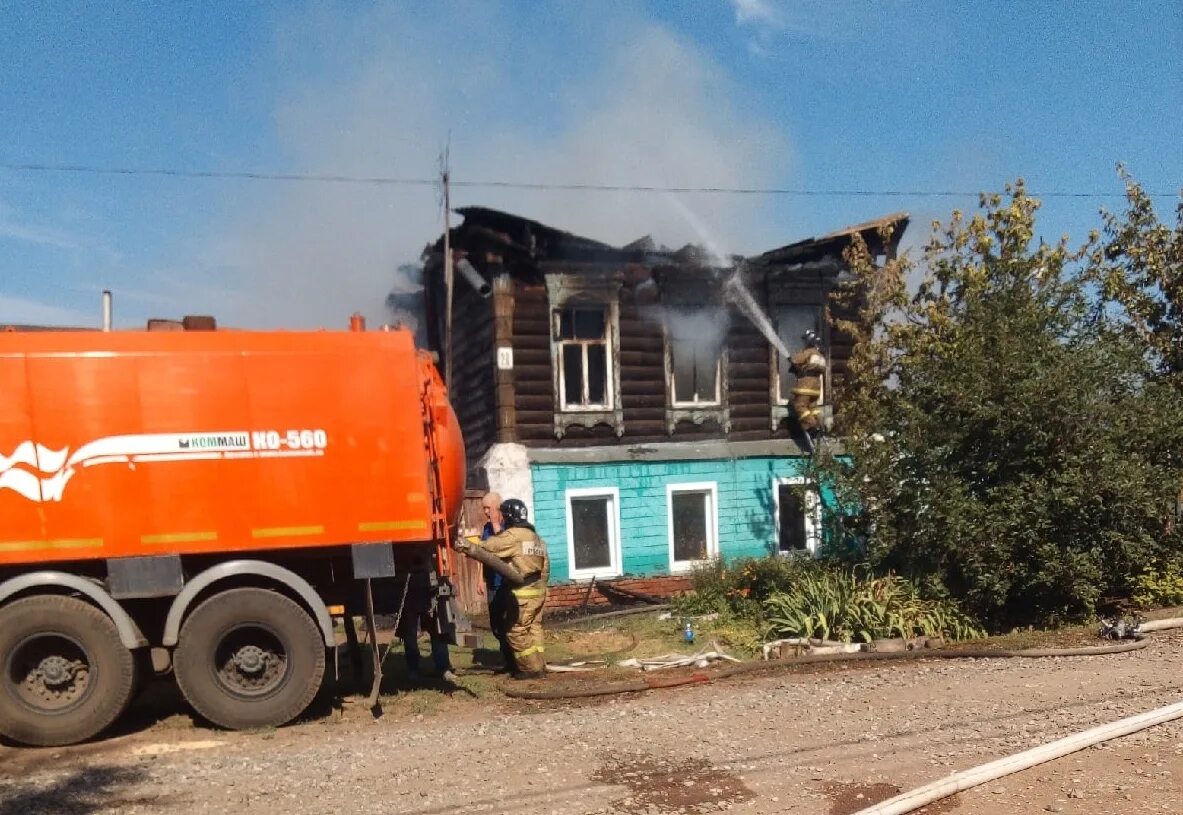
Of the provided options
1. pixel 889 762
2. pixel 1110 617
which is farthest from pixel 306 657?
pixel 1110 617

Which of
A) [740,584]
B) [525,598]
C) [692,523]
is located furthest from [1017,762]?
[692,523]

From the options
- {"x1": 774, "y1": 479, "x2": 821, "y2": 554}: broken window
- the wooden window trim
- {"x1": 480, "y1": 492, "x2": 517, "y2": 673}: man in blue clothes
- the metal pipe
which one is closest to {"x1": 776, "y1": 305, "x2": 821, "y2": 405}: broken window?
{"x1": 774, "y1": 479, "x2": 821, "y2": 554}: broken window

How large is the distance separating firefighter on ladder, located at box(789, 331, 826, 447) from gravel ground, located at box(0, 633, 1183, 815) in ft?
27.3

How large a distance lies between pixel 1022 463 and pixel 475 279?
28.2 ft

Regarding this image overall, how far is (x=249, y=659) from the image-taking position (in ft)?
23.3

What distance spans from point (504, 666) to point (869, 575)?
4853 millimetres

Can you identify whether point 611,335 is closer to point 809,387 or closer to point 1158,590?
point 809,387

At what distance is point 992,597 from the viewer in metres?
10.7

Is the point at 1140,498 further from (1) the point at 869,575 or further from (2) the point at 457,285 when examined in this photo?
(2) the point at 457,285

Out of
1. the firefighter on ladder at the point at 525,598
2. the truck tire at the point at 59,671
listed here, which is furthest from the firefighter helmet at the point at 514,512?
the truck tire at the point at 59,671

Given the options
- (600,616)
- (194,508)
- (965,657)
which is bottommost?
(600,616)

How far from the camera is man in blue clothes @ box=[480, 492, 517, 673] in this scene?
8922 mm

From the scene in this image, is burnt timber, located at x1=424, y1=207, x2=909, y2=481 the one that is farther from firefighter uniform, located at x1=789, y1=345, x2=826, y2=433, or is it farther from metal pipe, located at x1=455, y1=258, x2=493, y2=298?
firefighter uniform, located at x1=789, y1=345, x2=826, y2=433

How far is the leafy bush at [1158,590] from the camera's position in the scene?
1137cm
